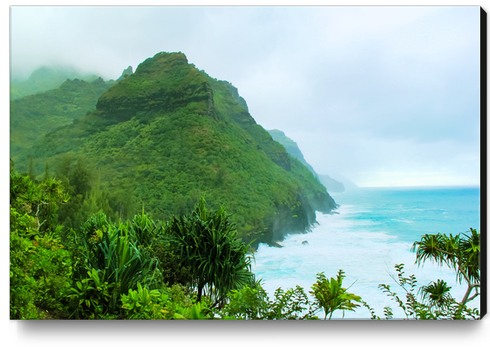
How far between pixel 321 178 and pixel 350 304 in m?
1.73

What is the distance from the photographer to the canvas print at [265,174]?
221 cm

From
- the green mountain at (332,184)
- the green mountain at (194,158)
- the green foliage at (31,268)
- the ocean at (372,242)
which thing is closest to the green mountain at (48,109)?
the green mountain at (194,158)

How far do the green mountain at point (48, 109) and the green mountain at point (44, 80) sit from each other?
7cm

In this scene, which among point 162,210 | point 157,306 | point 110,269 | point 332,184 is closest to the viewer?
point 110,269

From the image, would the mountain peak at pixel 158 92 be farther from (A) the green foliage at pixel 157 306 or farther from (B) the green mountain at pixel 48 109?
(A) the green foliage at pixel 157 306

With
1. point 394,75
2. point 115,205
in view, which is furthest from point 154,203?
point 394,75

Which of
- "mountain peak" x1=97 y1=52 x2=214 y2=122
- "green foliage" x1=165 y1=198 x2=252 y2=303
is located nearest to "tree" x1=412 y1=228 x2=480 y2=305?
"green foliage" x1=165 y1=198 x2=252 y2=303

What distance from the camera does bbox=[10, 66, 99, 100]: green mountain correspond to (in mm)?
2569

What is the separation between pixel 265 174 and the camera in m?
3.91

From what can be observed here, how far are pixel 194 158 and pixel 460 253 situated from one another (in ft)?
11.9

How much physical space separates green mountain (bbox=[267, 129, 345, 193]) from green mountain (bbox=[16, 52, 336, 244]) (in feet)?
0.34

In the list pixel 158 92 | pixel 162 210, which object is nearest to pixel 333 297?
pixel 162 210

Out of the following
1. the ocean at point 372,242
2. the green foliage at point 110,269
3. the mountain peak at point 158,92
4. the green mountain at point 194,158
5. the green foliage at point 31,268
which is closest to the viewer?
the green foliage at point 110,269

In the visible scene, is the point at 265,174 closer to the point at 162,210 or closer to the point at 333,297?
the point at 162,210
